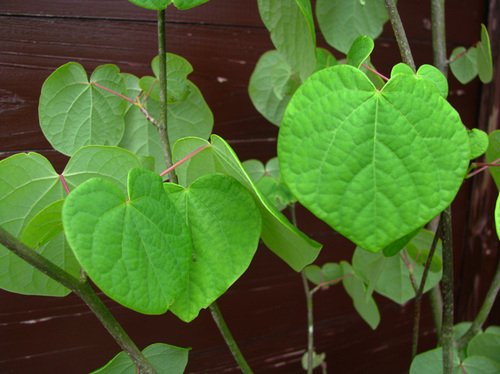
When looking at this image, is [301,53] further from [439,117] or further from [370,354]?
[370,354]

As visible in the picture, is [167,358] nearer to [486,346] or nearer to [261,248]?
[486,346]

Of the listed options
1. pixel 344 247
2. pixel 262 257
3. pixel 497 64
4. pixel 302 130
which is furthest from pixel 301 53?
pixel 497 64

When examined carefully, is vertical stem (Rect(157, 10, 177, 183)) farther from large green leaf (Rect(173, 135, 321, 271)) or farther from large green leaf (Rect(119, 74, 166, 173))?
large green leaf (Rect(119, 74, 166, 173))

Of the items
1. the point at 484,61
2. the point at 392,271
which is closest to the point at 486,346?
the point at 392,271

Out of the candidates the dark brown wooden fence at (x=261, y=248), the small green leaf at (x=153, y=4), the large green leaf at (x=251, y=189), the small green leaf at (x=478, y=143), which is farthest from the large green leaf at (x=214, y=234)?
the dark brown wooden fence at (x=261, y=248)

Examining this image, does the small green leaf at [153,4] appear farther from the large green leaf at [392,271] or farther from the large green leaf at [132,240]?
the large green leaf at [392,271]

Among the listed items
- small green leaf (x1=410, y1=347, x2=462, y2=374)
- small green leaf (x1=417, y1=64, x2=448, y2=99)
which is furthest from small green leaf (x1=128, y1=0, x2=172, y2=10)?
small green leaf (x1=410, y1=347, x2=462, y2=374)
